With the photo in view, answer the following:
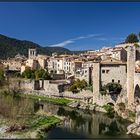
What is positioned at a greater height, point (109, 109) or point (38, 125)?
point (109, 109)

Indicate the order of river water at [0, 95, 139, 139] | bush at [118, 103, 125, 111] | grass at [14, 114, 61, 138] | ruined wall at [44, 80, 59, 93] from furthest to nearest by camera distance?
ruined wall at [44, 80, 59, 93] → bush at [118, 103, 125, 111] → river water at [0, 95, 139, 139] → grass at [14, 114, 61, 138]

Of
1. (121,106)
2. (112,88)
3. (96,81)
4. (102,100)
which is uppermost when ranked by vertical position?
(96,81)

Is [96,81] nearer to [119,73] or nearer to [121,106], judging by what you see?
[119,73]

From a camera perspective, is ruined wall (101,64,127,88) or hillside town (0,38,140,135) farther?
ruined wall (101,64,127,88)

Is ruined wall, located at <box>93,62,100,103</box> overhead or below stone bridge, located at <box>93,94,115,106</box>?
overhead

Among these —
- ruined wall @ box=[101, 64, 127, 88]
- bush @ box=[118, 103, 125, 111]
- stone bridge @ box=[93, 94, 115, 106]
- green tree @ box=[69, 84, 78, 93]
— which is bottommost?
bush @ box=[118, 103, 125, 111]

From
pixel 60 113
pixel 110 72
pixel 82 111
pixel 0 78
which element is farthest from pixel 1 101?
pixel 0 78

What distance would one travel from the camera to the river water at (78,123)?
11156mm

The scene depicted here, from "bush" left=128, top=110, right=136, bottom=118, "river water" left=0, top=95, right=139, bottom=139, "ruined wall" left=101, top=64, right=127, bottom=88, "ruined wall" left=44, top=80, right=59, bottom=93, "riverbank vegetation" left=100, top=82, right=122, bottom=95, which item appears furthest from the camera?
"ruined wall" left=44, top=80, right=59, bottom=93

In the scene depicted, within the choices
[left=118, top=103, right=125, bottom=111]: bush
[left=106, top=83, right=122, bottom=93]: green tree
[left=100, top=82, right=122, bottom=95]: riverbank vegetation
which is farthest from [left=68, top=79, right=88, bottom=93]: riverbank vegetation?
[left=118, top=103, right=125, bottom=111]: bush

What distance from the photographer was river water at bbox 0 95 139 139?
11156mm

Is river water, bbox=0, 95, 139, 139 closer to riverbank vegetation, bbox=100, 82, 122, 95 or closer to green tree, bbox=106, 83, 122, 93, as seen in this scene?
riverbank vegetation, bbox=100, 82, 122, 95

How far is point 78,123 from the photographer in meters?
13.4

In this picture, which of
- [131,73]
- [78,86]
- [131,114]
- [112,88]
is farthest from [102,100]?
[78,86]
